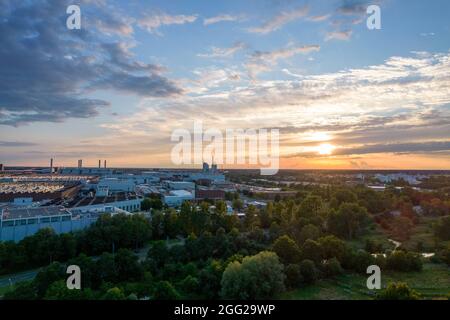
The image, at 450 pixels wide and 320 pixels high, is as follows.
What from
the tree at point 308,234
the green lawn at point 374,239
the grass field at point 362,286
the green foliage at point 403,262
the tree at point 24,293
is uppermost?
the tree at point 308,234

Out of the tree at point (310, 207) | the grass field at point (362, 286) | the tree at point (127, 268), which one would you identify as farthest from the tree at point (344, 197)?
the tree at point (127, 268)

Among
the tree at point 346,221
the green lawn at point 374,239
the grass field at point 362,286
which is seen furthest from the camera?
the tree at point 346,221

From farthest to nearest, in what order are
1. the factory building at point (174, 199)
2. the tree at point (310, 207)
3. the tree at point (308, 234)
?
1. the factory building at point (174, 199)
2. the tree at point (310, 207)
3. the tree at point (308, 234)

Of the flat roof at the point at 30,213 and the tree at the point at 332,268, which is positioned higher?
the flat roof at the point at 30,213

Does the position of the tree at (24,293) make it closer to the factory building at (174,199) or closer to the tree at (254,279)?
the tree at (254,279)

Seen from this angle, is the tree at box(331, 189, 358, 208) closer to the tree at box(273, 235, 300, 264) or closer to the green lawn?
the green lawn

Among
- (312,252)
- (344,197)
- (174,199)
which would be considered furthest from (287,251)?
(174,199)

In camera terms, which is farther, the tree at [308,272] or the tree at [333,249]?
the tree at [333,249]
